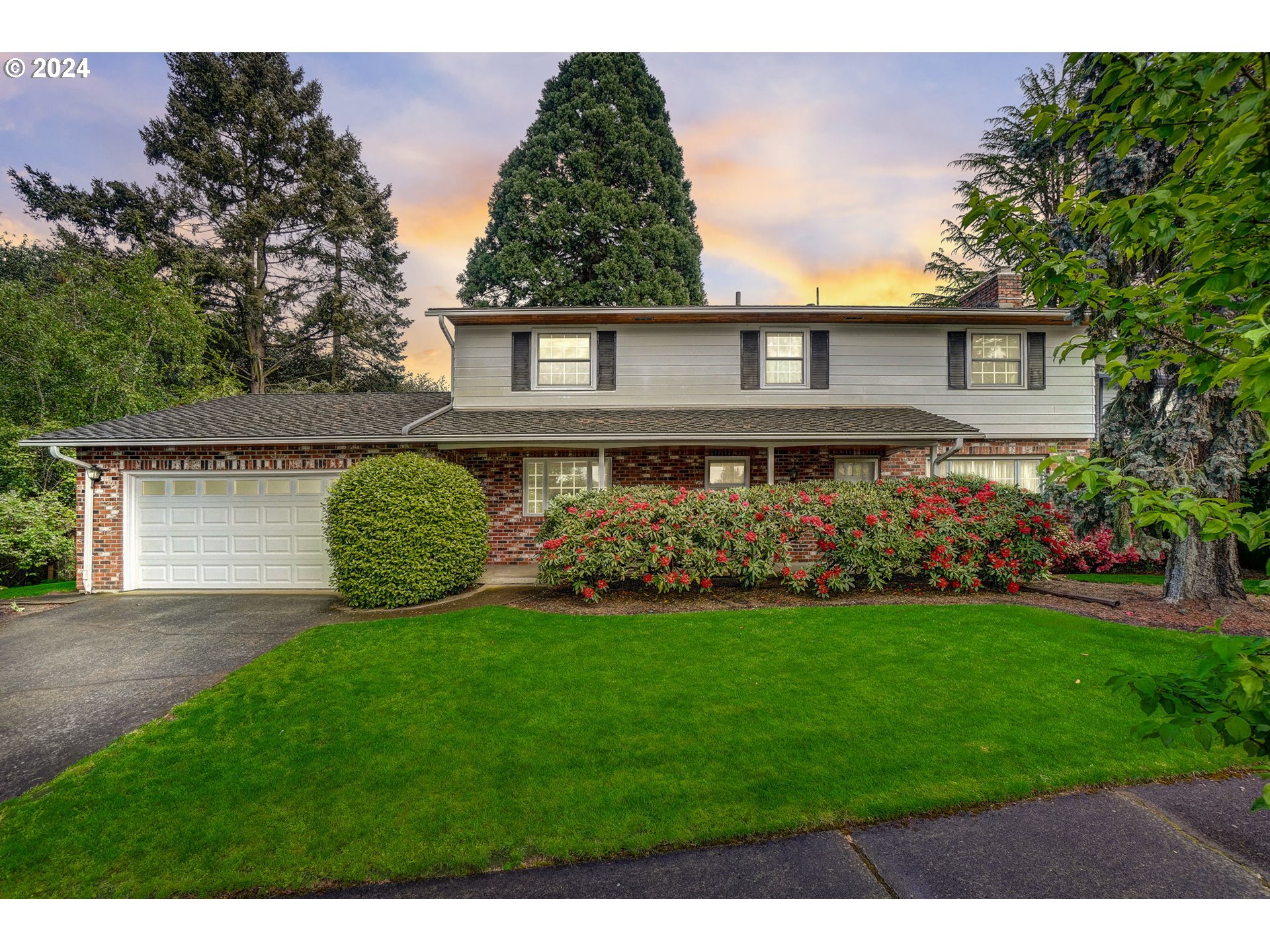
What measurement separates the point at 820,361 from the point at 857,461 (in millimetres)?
2223

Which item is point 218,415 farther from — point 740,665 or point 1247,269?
point 1247,269

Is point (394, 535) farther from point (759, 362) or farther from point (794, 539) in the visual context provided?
point (759, 362)

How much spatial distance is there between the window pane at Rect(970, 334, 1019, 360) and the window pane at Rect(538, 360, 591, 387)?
26.9 feet

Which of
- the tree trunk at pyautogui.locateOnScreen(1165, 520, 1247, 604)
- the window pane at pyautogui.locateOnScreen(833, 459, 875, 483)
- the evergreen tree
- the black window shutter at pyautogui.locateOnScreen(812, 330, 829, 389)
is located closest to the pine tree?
the evergreen tree

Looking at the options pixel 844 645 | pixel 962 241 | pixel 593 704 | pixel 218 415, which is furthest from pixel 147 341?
pixel 962 241

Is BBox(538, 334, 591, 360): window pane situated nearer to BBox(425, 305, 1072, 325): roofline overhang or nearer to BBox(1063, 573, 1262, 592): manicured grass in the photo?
BBox(425, 305, 1072, 325): roofline overhang

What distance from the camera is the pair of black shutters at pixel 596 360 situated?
35.1 feet

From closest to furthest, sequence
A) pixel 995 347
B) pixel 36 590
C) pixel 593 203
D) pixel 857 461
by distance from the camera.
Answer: pixel 36 590, pixel 857 461, pixel 995 347, pixel 593 203

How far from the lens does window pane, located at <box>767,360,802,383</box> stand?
1084cm

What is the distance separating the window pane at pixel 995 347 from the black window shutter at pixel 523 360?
367 inches

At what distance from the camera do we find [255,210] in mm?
18984

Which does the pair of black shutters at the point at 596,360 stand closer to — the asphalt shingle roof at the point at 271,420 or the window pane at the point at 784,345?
the asphalt shingle roof at the point at 271,420

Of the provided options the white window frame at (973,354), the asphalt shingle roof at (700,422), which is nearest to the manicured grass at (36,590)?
the asphalt shingle roof at (700,422)

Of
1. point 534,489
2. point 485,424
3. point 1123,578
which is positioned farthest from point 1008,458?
point 485,424
